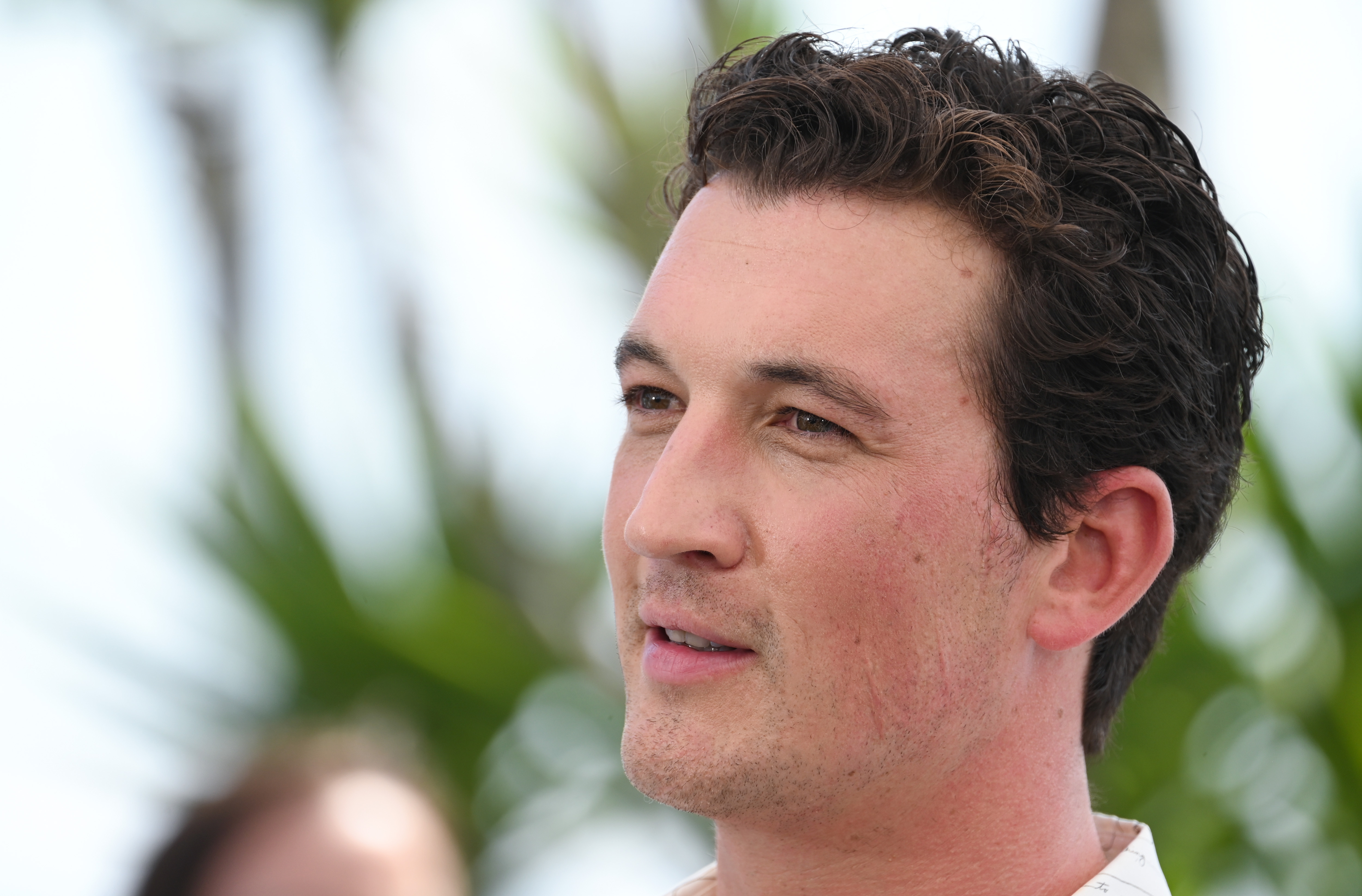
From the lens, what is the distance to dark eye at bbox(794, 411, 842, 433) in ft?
7.00

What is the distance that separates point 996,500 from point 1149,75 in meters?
3.46

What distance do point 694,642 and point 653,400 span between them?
43cm

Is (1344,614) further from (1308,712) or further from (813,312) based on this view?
(813,312)

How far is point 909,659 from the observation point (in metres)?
2.10

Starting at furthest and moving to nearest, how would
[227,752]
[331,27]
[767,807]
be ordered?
[331,27] < [227,752] < [767,807]

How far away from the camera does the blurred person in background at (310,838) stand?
1749mm

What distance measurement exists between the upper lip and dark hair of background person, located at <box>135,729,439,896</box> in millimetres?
415

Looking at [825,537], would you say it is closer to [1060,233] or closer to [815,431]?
[815,431]

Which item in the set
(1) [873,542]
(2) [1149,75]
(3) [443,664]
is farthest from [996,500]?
(2) [1149,75]

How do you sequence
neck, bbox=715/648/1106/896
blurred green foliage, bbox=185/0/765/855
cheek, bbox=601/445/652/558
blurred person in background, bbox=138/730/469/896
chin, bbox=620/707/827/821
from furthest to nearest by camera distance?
1. blurred green foliage, bbox=185/0/765/855
2. cheek, bbox=601/445/652/558
3. neck, bbox=715/648/1106/896
4. chin, bbox=620/707/827/821
5. blurred person in background, bbox=138/730/469/896

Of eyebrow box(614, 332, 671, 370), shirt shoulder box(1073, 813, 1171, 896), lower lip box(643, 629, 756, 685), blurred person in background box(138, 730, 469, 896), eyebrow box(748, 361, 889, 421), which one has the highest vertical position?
eyebrow box(614, 332, 671, 370)

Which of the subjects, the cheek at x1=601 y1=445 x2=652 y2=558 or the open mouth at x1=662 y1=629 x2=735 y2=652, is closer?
the open mouth at x1=662 y1=629 x2=735 y2=652

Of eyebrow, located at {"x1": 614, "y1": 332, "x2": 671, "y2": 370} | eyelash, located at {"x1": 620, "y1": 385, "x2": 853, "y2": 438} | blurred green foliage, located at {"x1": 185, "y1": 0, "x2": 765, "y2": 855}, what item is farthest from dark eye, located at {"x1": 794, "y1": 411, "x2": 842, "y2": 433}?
blurred green foliage, located at {"x1": 185, "y1": 0, "x2": 765, "y2": 855}

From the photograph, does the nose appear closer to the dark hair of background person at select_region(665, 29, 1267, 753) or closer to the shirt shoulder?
the dark hair of background person at select_region(665, 29, 1267, 753)
